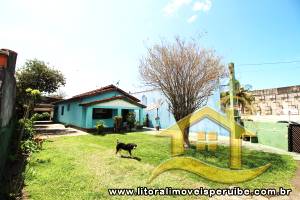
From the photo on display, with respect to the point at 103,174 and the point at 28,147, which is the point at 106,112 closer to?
the point at 28,147

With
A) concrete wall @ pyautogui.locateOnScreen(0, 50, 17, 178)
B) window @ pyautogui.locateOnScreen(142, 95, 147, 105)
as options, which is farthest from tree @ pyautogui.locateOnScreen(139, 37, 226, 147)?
window @ pyautogui.locateOnScreen(142, 95, 147, 105)

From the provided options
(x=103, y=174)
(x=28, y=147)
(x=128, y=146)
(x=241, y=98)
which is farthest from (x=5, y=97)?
(x=241, y=98)

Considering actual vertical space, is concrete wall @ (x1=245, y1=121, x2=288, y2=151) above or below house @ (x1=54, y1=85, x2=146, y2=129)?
below

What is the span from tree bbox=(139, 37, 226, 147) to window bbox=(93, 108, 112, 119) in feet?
32.9

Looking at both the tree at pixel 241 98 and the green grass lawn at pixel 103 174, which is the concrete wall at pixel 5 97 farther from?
the tree at pixel 241 98

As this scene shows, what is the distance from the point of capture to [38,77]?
821 inches

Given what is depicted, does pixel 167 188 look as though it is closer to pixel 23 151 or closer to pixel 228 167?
pixel 228 167

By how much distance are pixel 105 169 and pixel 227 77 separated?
9.74 m

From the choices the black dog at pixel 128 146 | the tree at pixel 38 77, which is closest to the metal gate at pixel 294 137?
the black dog at pixel 128 146

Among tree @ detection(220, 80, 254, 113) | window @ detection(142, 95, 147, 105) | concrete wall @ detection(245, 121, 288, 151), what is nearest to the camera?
concrete wall @ detection(245, 121, 288, 151)

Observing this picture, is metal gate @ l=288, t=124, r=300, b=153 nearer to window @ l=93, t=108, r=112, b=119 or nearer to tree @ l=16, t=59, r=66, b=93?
window @ l=93, t=108, r=112, b=119

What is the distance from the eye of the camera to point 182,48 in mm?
11758

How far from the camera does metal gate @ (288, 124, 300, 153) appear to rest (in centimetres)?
1170

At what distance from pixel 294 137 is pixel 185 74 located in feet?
26.8
